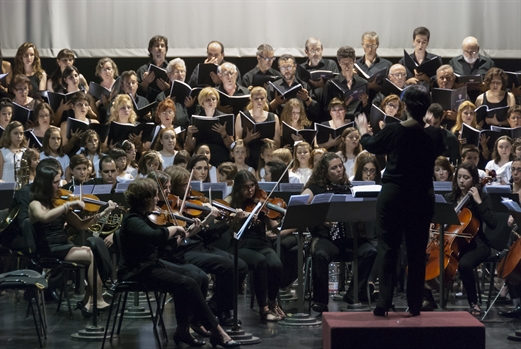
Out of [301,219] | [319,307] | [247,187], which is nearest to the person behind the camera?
[301,219]

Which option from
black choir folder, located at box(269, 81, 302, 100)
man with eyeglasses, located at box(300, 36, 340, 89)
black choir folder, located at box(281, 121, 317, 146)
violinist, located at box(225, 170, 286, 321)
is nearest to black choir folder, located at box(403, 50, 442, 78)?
man with eyeglasses, located at box(300, 36, 340, 89)

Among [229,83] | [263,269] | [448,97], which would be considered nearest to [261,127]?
[229,83]

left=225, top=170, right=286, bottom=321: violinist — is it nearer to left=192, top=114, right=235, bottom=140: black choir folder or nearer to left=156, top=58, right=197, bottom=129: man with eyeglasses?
left=192, top=114, right=235, bottom=140: black choir folder

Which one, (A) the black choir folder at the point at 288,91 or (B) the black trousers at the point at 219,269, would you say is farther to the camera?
(A) the black choir folder at the point at 288,91

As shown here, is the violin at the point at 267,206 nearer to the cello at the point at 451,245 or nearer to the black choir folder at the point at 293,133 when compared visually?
the cello at the point at 451,245

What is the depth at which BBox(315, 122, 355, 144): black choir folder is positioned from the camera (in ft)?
28.2

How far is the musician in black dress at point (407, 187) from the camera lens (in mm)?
5051

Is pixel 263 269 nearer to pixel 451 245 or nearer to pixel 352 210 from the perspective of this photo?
pixel 352 210

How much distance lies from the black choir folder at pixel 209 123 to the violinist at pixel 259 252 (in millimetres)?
1878

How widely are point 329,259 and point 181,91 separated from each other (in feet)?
9.38

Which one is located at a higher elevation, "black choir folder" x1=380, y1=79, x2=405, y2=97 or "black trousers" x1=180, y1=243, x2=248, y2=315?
"black choir folder" x1=380, y1=79, x2=405, y2=97

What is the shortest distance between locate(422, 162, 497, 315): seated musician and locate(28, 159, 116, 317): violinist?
2545 mm

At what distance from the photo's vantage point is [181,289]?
18.7ft

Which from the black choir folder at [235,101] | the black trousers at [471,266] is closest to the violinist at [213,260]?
the black trousers at [471,266]
